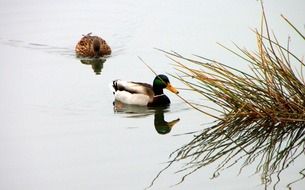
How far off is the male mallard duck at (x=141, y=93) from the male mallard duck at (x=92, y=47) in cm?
310

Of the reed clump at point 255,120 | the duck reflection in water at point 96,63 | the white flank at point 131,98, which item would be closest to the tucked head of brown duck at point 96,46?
the duck reflection in water at point 96,63

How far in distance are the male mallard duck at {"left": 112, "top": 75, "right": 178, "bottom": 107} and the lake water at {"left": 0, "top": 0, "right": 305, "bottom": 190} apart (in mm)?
213

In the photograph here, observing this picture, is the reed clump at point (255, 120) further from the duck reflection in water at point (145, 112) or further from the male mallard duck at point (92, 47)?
the male mallard duck at point (92, 47)

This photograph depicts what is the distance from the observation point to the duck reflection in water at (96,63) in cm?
1427

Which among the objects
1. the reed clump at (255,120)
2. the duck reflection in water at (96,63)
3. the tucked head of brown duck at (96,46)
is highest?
the reed clump at (255,120)

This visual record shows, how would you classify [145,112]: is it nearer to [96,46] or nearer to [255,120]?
[255,120]

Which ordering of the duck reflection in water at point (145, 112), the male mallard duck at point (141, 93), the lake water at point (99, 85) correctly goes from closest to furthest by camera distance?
the lake water at point (99, 85), the duck reflection in water at point (145, 112), the male mallard duck at point (141, 93)

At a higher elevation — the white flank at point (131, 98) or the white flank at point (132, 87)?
the white flank at point (132, 87)

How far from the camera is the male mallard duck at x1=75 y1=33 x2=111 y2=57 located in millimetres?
14961

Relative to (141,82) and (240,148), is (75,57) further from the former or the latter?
(240,148)

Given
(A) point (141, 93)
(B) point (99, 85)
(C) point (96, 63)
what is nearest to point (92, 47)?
(C) point (96, 63)

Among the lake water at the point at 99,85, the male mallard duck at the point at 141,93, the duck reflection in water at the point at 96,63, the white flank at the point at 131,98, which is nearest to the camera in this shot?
the lake water at the point at 99,85

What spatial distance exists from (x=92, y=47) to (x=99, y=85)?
231 cm

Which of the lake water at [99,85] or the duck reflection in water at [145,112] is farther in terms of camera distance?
the duck reflection in water at [145,112]
